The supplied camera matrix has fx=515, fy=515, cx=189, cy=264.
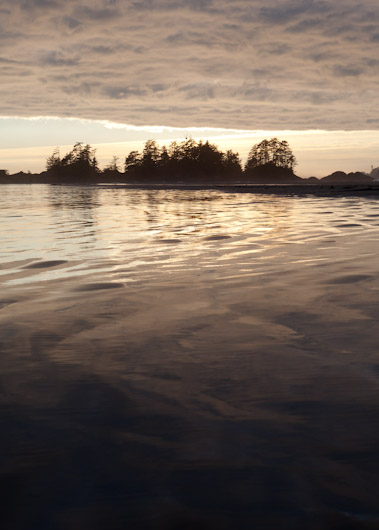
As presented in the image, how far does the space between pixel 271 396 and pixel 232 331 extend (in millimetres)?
1350

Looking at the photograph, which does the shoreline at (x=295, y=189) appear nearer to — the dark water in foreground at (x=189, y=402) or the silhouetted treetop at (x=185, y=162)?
the dark water in foreground at (x=189, y=402)

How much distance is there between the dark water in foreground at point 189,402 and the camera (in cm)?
211

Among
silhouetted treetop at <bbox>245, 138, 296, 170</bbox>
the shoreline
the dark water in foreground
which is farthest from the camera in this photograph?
silhouetted treetop at <bbox>245, 138, 296, 170</bbox>

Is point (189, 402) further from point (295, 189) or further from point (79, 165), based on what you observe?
point (79, 165)

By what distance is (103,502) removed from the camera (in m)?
2.12

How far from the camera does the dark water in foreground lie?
2.11m

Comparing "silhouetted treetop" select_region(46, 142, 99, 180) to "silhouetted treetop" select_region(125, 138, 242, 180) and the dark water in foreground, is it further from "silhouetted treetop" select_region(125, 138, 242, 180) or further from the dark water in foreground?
the dark water in foreground

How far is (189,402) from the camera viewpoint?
9.99ft

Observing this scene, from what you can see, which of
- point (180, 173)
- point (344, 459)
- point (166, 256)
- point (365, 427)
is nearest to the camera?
point (344, 459)

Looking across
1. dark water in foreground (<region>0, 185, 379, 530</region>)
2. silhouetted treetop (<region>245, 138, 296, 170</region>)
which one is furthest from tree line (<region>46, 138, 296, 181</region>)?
dark water in foreground (<region>0, 185, 379, 530</region>)

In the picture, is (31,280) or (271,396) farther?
(31,280)

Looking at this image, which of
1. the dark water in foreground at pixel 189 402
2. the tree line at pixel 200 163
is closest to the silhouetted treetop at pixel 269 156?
the tree line at pixel 200 163

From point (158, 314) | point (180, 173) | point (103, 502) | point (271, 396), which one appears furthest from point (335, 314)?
point (180, 173)

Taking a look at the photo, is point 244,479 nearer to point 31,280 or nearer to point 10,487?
point 10,487
